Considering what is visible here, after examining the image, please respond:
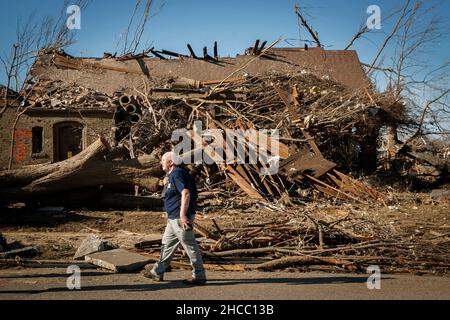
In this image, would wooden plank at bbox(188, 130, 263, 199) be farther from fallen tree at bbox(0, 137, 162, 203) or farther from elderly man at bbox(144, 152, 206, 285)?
elderly man at bbox(144, 152, 206, 285)

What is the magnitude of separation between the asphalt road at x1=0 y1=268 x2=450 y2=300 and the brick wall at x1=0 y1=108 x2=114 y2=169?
44.1 feet

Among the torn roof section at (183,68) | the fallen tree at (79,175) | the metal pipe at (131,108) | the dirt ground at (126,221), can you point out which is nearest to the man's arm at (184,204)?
the dirt ground at (126,221)

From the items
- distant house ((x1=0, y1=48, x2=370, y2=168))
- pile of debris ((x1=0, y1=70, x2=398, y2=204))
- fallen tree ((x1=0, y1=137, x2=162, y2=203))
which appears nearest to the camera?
fallen tree ((x1=0, y1=137, x2=162, y2=203))

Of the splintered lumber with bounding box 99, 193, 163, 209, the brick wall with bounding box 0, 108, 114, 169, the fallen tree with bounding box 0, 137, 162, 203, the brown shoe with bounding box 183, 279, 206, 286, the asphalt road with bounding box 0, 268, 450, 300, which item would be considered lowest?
the asphalt road with bounding box 0, 268, 450, 300

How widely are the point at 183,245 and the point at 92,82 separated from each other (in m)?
16.2

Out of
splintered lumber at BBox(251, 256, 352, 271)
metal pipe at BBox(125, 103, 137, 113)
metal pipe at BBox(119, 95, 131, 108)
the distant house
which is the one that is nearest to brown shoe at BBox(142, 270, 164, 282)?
splintered lumber at BBox(251, 256, 352, 271)

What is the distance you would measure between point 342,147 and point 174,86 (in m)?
7.02

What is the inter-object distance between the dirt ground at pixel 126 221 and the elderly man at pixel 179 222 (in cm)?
230

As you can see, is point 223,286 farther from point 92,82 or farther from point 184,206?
point 92,82

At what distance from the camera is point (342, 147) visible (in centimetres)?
1547

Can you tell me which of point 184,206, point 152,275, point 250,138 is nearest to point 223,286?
point 152,275

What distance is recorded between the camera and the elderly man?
5.17 m
